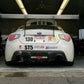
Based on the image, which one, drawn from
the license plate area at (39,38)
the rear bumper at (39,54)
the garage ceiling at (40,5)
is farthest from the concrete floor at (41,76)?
the garage ceiling at (40,5)

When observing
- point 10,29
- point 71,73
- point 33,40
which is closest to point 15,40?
point 33,40

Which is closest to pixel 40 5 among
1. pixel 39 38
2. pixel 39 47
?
pixel 39 38

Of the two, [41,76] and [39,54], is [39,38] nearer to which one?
[39,54]

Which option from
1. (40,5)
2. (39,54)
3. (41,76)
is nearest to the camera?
(41,76)

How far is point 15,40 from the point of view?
487 centimetres

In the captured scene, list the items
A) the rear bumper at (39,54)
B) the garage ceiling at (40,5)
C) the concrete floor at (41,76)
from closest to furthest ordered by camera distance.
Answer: the concrete floor at (41,76) → the rear bumper at (39,54) → the garage ceiling at (40,5)

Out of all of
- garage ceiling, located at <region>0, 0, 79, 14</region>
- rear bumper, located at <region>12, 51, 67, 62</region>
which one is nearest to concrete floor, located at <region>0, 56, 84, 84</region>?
rear bumper, located at <region>12, 51, 67, 62</region>

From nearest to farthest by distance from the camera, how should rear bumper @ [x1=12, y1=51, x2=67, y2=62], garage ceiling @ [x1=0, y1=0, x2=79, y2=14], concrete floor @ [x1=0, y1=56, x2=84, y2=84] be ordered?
concrete floor @ [x1=0, y1=56, x2=84, y2=84], rear bumper @ [x1=12, y1=51, x2=67, y2=62], garage ceiling @ [x1=0, y1=0, x2=79, y2=14]

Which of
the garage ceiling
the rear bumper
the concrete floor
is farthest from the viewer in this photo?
the garage ceiling

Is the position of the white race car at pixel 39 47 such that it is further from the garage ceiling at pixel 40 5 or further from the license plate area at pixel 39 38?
the garage ceiling at pixel 40 5

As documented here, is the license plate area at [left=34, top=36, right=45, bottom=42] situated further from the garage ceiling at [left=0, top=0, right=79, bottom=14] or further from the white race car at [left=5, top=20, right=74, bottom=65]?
the garage ceiling at [left=0, top=0, right=79, bottom=14]
